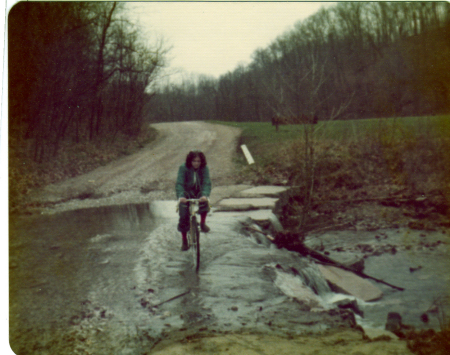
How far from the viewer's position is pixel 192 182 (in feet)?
19.2

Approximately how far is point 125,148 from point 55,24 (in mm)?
12050

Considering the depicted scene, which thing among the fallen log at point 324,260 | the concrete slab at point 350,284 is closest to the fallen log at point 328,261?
the fallen log at point 324,260

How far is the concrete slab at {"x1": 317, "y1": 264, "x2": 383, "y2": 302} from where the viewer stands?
628 centimetres

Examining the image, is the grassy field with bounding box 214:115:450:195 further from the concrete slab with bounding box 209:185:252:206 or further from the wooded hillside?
the concrete slab with bounding box 209:185:252:206

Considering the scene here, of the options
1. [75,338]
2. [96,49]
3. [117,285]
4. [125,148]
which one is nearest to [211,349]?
[75,338]

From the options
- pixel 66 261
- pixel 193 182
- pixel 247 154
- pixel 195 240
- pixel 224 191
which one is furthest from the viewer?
pixel 247 154

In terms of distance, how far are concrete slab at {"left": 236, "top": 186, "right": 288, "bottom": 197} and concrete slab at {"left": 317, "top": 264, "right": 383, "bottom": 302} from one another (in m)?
4.05

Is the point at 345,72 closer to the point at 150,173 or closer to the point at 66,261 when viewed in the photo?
the point at 66,261

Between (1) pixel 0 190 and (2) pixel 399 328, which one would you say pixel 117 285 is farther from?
(2) pixel 399 328

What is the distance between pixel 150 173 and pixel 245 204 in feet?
18.8

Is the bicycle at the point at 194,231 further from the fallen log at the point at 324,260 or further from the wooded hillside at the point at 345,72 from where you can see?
the wooded hillside at the point at 345,72

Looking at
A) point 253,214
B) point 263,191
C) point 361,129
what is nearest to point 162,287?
point 253,214

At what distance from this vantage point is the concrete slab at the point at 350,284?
6.28 metres

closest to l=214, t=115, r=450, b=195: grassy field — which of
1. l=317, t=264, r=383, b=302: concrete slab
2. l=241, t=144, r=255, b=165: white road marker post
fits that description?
l=241, t=144, r=255, b=165: white road marker post
